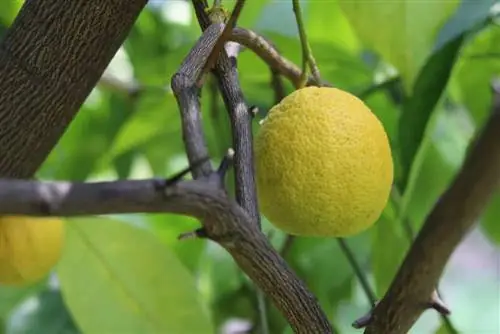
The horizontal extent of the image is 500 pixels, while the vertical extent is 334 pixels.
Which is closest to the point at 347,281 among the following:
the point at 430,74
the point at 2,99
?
the point at 430,74

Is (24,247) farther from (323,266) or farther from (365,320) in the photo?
(323,266)

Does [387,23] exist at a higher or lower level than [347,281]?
higher

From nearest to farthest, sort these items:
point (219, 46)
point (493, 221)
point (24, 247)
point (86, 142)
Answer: point (219, 46) → point (24, 247) → point (493, 221) → point (86, 142)

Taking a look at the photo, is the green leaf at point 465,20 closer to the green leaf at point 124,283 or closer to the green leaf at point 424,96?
the green leaf at point 424,96

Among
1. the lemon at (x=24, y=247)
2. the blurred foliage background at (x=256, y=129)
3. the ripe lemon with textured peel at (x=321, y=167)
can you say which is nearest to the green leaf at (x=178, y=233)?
the blurred foliage background at (x=256, y=129)

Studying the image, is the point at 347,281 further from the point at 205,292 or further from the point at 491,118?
the point at 491,118

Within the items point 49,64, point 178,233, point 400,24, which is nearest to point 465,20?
point 400,24
